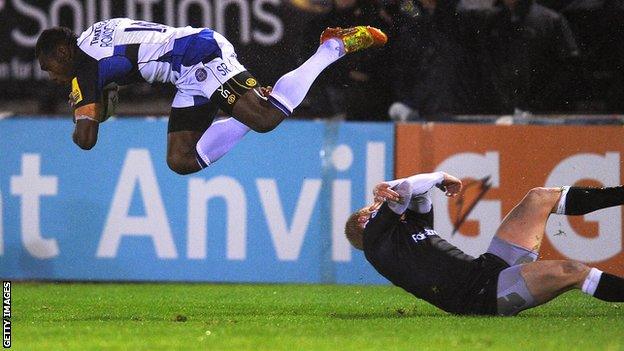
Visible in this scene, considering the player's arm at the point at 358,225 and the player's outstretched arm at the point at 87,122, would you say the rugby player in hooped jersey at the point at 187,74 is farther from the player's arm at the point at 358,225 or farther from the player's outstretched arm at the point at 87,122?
the player's arm at the point at 358,225

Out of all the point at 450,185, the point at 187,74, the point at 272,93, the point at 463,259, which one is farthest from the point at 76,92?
the point at 463,259

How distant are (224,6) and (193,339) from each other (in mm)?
4723

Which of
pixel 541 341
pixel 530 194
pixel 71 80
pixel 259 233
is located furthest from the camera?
pixel 259 233

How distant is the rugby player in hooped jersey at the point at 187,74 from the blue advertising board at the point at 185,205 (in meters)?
1.43

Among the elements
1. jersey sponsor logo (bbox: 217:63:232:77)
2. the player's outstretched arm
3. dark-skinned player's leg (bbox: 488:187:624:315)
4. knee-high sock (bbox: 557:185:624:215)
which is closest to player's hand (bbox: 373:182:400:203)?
dark-skinned player's leg (bbox: 488:187:624:315)

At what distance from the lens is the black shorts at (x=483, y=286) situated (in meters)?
7.81

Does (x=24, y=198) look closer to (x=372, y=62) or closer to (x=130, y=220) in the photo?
(x=130, y=220)

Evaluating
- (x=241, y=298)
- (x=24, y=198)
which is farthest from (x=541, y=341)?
(x=24, y=198)

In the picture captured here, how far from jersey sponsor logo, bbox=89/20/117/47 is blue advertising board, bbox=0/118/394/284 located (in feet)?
6.04

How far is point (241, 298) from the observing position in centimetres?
976

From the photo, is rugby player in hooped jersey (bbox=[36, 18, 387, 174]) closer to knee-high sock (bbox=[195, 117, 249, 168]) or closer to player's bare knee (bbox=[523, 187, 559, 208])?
knee-high sock (bbox=[195, 117, 249, 168])

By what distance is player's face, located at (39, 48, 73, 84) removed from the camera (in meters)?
9.07

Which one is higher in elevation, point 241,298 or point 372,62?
point 372,62

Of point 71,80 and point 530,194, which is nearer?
point 530,194
